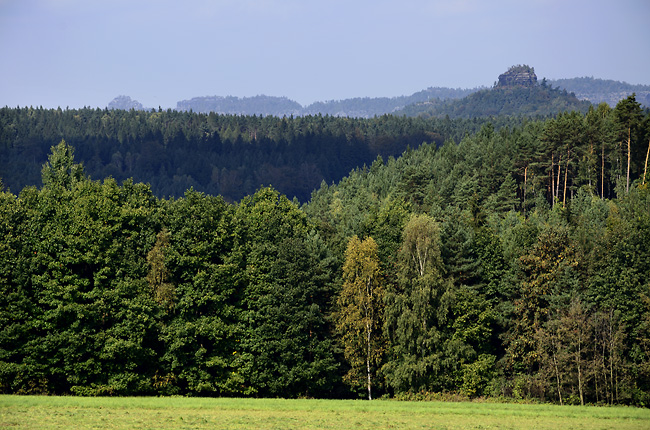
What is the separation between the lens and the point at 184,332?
6444 cm

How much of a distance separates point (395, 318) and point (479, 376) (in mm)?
8703

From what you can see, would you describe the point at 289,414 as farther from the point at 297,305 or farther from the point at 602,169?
the point at 602,169

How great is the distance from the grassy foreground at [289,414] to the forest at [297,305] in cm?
647

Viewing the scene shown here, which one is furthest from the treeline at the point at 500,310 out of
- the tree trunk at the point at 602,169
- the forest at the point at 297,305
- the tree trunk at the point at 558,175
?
the tree trunk at the point at 602,169

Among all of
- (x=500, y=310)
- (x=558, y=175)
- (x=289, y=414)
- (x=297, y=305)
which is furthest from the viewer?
(x=558, y=175)

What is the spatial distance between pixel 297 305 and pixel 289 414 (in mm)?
18608

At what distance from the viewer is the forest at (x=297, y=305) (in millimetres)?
62719

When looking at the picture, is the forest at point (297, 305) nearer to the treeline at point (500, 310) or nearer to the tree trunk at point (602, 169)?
the treeline at point (500, 310)

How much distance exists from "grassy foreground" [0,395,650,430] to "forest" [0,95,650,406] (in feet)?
21.2

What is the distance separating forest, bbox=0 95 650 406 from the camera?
206ft

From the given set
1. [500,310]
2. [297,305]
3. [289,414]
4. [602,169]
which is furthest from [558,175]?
[289,414]

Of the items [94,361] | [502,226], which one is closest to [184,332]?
[94,361]

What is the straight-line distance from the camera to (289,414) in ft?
168

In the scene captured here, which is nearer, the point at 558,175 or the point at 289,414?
the point at 289,414
